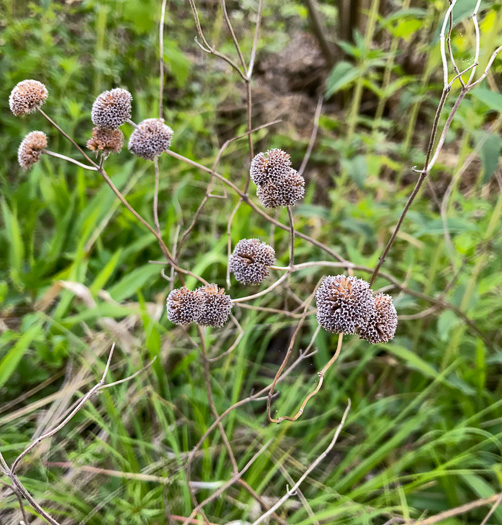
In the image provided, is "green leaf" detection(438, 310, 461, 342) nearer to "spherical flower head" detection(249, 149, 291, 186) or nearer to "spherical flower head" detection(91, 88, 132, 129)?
"spherical flower head" detection(249, 149, 291, 186)

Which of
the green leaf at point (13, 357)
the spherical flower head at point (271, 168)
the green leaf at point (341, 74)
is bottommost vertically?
the green leaf at point (13, 357)

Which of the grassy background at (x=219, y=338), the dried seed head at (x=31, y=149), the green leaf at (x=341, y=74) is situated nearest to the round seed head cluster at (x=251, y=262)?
the dried seed head at (x=31, y=149)

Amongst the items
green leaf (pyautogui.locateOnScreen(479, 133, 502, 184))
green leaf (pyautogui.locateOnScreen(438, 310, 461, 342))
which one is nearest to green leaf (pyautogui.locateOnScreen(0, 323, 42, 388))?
green leaf (pyautogui.locateOnScreen(438, 310, 461, 342))

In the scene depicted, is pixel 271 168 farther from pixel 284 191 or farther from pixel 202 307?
pixel 202 307

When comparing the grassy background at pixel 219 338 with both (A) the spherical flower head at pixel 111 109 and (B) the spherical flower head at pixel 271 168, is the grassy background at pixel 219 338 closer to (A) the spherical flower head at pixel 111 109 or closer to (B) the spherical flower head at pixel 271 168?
(B) the spherical flower head at pixel 271 168

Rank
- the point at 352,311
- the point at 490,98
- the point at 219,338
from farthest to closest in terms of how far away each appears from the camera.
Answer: the point at 219,338
the point at 490,98
the point at 352,311

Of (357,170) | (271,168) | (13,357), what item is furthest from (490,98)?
(13,357)
